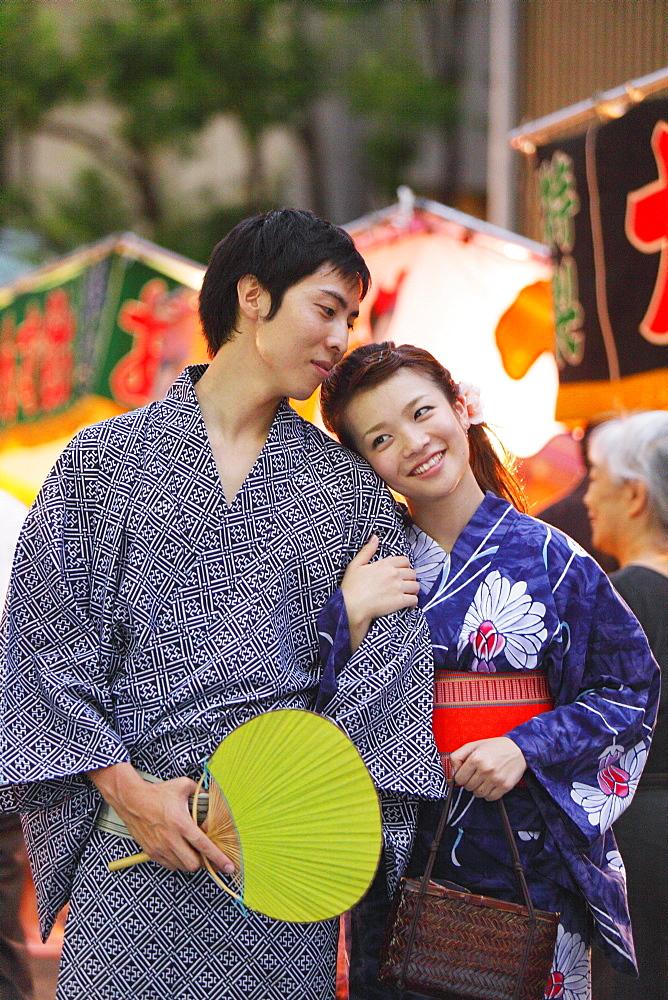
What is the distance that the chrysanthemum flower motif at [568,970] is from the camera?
201cm

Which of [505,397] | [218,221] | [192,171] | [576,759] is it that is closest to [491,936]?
[576,759]

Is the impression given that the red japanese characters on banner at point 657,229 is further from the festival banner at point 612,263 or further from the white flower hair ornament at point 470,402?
the white flower hair ornament at point 470,402

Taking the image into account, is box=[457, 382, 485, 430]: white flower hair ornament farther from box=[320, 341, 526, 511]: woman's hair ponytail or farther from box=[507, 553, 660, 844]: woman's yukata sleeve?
box=[507, 553, 660, 844]: woman's yukata sleeve

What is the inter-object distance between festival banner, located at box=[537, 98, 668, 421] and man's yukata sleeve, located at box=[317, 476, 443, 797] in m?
1.43

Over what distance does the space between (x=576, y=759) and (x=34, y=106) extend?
1056 centimetres

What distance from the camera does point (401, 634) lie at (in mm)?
1938

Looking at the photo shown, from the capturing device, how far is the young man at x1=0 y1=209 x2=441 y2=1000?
184cm

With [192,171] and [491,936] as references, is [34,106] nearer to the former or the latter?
[192,171]

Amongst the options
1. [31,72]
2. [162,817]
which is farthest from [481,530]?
[31,72]

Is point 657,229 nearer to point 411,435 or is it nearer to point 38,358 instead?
point 411,435

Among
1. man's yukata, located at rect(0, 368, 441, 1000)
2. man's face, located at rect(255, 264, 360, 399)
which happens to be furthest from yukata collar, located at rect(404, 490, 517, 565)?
man's face, located at rect(255, 264, 360, 399)

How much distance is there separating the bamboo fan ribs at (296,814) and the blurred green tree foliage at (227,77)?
9.51 metres

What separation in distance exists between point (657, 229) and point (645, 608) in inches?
45.1

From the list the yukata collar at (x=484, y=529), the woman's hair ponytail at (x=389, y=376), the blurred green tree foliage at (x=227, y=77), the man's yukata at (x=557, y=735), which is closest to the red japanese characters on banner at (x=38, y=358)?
the woman's hair ponytail at (x=389, y=376)
